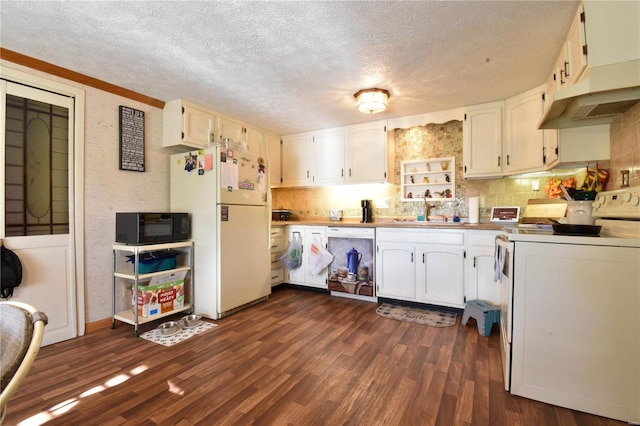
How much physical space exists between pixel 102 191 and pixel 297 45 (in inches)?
84.4

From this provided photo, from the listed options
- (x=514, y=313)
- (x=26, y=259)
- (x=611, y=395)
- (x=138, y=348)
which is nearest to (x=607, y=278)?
(x=514, y=313)

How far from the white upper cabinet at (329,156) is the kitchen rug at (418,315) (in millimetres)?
1748

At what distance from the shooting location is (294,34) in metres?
1.94

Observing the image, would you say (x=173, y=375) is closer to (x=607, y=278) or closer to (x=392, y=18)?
(x=607, y=278)

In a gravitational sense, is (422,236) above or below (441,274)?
above

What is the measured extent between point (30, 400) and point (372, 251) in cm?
293

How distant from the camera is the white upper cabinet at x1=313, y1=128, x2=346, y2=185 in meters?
3.98

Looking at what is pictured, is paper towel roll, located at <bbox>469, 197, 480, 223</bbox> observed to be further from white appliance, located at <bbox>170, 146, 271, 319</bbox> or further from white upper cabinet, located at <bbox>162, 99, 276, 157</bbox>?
white upper cabinet, located at <bbox>162, 99, 276, 157</bbox>

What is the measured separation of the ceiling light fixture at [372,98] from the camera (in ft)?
9.17

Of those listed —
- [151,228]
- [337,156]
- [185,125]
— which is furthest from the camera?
[337,156]

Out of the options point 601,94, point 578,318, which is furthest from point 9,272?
point 601,94

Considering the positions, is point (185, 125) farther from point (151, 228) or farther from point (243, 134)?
point (151, 228)

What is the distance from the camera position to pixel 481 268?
281 cm

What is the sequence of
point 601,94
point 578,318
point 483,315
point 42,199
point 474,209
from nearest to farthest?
point 578,318, point 601,94, point 42,199, point 483,315, point 474,209
